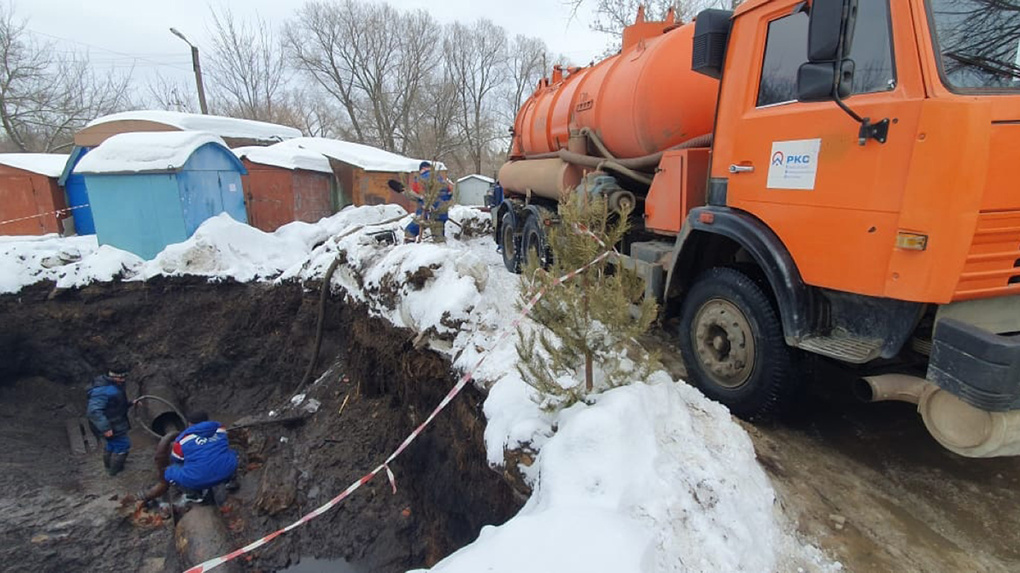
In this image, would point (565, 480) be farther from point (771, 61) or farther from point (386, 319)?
point (386, 319)

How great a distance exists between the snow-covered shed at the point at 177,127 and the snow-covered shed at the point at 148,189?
10.1ft

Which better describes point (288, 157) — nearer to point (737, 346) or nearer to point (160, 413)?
point (160, 413)

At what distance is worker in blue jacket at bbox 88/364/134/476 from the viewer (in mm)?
7398

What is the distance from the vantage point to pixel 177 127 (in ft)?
51.0

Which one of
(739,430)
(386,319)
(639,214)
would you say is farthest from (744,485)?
(386,319)

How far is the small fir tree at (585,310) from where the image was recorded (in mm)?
2850

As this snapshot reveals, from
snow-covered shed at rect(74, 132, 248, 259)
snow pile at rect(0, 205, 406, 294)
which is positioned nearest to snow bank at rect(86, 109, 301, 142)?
snow-covered shed at rect(74, 132, 248, 259)

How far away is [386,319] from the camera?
21.9ft

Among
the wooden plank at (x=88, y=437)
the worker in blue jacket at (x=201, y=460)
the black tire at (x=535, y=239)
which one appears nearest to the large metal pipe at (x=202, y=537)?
the worker in blue jacket at (x=201, y=460)

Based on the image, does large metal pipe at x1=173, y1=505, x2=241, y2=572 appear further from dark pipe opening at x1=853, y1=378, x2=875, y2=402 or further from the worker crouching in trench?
dark pipe opening at x1=853, y1=378, x2=875, y2=402

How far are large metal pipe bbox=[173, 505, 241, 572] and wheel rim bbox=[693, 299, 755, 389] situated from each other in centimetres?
495

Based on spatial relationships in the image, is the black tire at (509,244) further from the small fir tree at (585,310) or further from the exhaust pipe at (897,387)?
the exhaust pipe at (897,387)

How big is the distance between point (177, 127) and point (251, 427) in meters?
Answer: 12.8

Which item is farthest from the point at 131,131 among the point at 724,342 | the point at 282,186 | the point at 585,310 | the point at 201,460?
the point at 724,342
